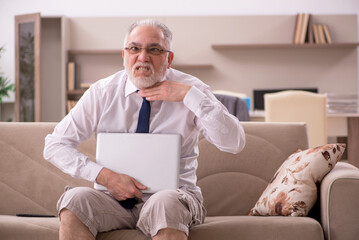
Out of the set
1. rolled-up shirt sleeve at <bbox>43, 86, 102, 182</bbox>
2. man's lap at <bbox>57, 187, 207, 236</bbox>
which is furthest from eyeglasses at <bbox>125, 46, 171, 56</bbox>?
man's lap at <bbox>57, 187, 207, 236</bbox>

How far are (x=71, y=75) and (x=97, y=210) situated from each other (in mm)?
5200

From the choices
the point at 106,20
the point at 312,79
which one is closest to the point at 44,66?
the point at 106,20

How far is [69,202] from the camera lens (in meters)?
1.76

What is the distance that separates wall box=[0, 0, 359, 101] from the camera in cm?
690

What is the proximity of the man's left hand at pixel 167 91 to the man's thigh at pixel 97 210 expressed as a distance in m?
0.39

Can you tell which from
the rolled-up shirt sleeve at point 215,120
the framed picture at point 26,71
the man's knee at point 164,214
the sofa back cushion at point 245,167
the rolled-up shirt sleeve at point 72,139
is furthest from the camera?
the framed picture at point 26,71

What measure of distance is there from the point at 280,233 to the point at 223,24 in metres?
5.16

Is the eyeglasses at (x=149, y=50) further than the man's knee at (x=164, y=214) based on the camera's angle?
Yes

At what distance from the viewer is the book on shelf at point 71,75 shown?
22.3ft

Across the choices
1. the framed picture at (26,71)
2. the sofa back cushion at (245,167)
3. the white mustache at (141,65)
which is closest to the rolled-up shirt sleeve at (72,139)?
the white mustache at (141,65)

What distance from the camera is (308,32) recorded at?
6.72 metres

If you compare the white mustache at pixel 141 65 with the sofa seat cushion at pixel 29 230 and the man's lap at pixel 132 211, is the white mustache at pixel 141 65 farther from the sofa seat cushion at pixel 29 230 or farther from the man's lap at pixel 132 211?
the sofa seat cushion at pixel 29 230

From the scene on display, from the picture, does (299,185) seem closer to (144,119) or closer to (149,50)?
(144,119)

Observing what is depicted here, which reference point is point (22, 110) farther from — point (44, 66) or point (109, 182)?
point (109, 182)
